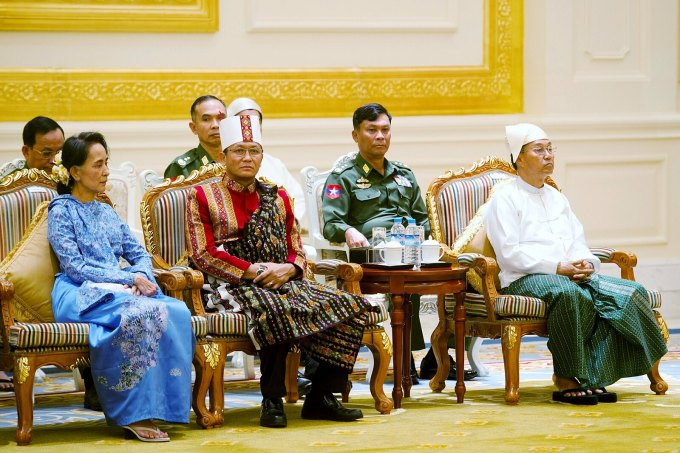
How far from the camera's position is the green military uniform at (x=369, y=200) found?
6.44m

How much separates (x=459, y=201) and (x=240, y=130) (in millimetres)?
1392

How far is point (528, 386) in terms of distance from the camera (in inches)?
250

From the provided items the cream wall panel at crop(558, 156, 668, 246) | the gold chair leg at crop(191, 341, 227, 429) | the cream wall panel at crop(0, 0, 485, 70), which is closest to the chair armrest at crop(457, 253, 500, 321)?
the gold chair leg at crop(191, 341, 227, 429)

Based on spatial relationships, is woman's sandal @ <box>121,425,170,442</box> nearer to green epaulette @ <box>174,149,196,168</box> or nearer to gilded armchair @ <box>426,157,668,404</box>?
gilded armchair @ <box>426,157,668,404</box>

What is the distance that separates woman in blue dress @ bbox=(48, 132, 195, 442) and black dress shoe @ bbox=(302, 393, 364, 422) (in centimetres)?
59

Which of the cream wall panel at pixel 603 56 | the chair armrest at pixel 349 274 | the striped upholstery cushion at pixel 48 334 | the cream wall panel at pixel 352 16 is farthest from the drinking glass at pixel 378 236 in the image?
the cream wall panel at pixel 603 56

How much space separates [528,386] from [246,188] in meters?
Result: 1.77

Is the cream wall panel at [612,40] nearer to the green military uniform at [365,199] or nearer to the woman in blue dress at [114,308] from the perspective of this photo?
the green military uniform at [365,199]

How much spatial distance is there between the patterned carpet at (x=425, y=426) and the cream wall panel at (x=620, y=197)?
269 cm

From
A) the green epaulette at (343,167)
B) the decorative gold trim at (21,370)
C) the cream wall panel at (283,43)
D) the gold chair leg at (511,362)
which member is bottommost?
the gold chair leg at (511,362)

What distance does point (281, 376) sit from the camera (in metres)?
5.34

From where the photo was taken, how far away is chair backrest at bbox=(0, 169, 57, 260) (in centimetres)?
567

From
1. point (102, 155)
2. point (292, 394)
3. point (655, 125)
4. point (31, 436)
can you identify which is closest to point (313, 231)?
point (292, 394)

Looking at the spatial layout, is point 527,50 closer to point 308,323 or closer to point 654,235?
point 654,235
